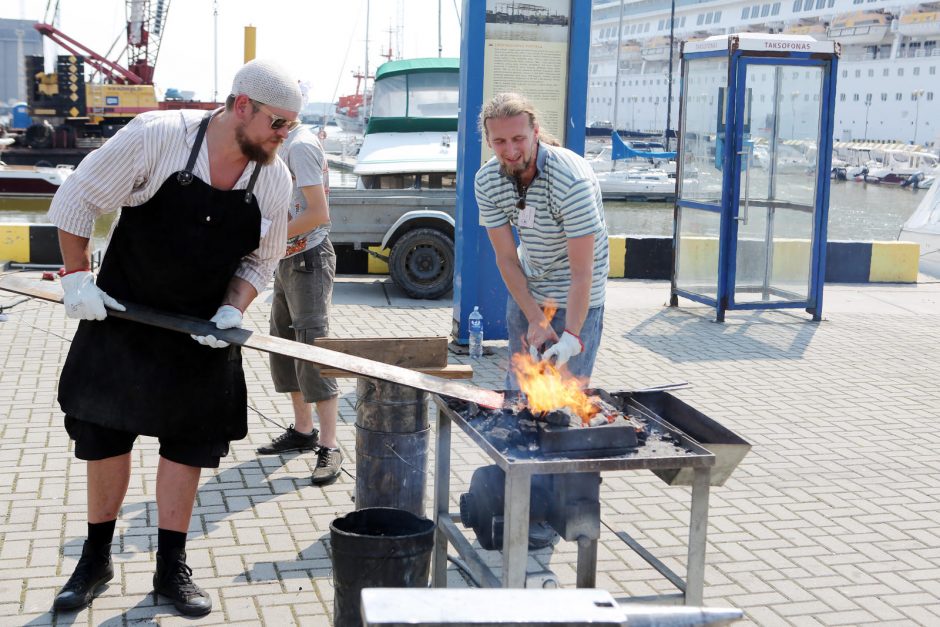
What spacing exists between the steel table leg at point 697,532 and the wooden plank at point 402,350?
160 cm

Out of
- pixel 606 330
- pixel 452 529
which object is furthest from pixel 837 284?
pixel 452 529

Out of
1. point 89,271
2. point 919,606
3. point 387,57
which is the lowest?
point 919,606

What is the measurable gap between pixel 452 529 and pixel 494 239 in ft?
4.13

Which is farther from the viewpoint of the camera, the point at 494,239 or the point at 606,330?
the point at 606,330

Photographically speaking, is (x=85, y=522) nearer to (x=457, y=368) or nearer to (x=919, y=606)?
(x=457, y=368)

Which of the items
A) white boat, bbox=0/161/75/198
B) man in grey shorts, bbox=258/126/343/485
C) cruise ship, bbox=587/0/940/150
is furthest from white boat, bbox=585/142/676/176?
man in grey shorts, bbox=258/126/343/485

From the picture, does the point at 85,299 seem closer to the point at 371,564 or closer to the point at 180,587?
the point at 180,587

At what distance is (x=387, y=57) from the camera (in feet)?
294

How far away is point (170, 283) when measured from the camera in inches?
146

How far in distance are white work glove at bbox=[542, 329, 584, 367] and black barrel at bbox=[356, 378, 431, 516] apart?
0.62 metres

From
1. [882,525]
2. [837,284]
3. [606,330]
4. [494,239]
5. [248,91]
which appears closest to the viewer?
[248,91]

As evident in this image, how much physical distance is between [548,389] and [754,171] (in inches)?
302

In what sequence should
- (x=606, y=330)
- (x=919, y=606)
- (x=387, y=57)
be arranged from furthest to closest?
(x=387, y=57) < (x=606, y=330) < (x=919, y=606)

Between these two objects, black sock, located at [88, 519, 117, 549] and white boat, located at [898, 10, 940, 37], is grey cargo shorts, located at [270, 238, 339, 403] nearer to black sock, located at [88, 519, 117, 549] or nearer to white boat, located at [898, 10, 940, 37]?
black sock, located at [88, 519, 117, 549]
